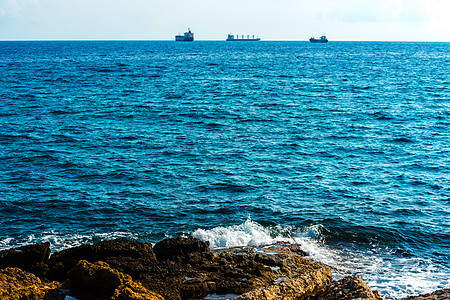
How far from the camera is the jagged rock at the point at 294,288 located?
10.2 meters

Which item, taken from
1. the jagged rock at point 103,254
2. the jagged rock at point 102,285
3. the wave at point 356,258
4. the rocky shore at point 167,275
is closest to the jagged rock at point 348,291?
the rocky shore at point 167,275

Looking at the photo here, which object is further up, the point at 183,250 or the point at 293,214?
the point at 183,250

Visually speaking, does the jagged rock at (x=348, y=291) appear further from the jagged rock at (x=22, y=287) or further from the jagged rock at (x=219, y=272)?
the jagged rock at (x=22, y=287)

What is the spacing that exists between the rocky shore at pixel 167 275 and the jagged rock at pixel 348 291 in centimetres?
2

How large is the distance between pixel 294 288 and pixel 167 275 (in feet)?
12.5

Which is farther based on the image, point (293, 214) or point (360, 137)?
point (360, 137)

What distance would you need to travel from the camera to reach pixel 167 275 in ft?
42.1

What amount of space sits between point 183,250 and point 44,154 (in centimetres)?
1922

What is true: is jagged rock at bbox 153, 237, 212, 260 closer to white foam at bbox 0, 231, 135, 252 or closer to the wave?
the wave

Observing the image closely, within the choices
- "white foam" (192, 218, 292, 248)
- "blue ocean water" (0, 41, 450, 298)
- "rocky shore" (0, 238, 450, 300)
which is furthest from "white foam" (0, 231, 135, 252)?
"rocky shore" (0, 238, 450, 300)

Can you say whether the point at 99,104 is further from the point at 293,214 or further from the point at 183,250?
the point at 183,250

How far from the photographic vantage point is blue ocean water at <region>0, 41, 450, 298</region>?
19.2 meters

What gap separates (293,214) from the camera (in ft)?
71.6

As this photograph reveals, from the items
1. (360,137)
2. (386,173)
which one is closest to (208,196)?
(386,173)
